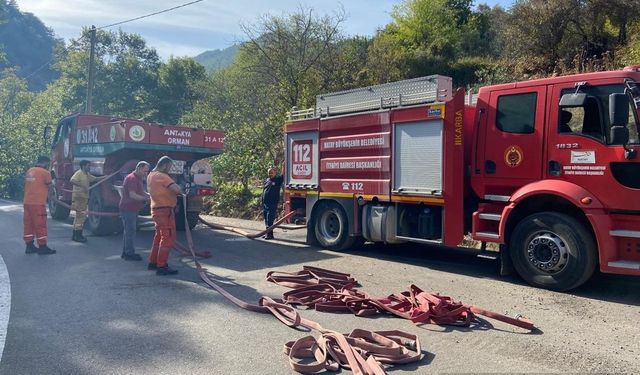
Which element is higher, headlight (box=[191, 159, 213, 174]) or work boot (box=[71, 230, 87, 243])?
headlight (box=[191, 159, 213, 174])

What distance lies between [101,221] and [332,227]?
518 centimetres

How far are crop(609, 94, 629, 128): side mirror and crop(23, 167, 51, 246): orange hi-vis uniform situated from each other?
9.10m

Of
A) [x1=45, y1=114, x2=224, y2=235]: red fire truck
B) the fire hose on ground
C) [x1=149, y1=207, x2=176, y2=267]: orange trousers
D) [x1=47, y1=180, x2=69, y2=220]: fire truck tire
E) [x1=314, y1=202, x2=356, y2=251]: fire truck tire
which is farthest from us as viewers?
[x1=47, y1=180, x2=69, y2=220]: fire truck tire

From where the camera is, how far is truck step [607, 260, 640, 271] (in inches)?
258

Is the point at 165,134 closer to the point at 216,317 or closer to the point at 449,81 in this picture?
the point at 449,81

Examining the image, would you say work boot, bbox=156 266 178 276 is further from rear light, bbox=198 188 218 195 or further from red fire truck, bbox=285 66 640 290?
rear light, bbox=198 188 218 195

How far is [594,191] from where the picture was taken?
7047 mm

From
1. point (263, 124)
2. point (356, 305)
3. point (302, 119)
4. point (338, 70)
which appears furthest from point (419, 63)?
point (356, 305)

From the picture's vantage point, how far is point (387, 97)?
9.61 m

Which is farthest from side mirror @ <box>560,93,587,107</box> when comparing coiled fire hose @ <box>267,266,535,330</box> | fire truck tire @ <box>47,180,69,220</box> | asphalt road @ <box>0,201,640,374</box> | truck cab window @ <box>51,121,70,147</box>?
fire truck tire @ <box>47,180,69,220</box>

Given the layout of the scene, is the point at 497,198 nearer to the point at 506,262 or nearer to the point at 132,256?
the point at 506,262

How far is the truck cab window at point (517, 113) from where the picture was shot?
306 inches

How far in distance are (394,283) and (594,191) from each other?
279cm

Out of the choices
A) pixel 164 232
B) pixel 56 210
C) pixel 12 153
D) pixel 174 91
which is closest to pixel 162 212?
pixel 164 232
